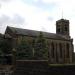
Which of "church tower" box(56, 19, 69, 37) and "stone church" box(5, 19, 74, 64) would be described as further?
"church tower" box(56, 19, 69, 37)

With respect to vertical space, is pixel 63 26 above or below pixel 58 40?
above

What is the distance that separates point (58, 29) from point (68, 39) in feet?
22.0

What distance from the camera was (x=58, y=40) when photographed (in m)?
69.2

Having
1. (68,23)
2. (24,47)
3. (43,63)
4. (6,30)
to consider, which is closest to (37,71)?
(43,63)

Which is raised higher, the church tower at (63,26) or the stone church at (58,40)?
the church tower at (63,26)

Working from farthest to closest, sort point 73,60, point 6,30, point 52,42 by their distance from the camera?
point 73,60 → point 52,42 → point 6,30

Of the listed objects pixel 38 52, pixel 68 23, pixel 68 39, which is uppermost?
pixel 68 23

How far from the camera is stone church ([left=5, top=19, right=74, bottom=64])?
2432 inches

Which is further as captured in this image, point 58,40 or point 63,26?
point 63,26

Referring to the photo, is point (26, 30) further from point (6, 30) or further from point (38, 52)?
point (38, 52)

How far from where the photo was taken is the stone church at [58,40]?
61781 millimetres

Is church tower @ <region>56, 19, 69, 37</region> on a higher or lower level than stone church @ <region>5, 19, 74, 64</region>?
higher

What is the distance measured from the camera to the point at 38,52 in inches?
1905

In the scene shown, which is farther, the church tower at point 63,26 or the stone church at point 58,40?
the church tower at point 63,26
